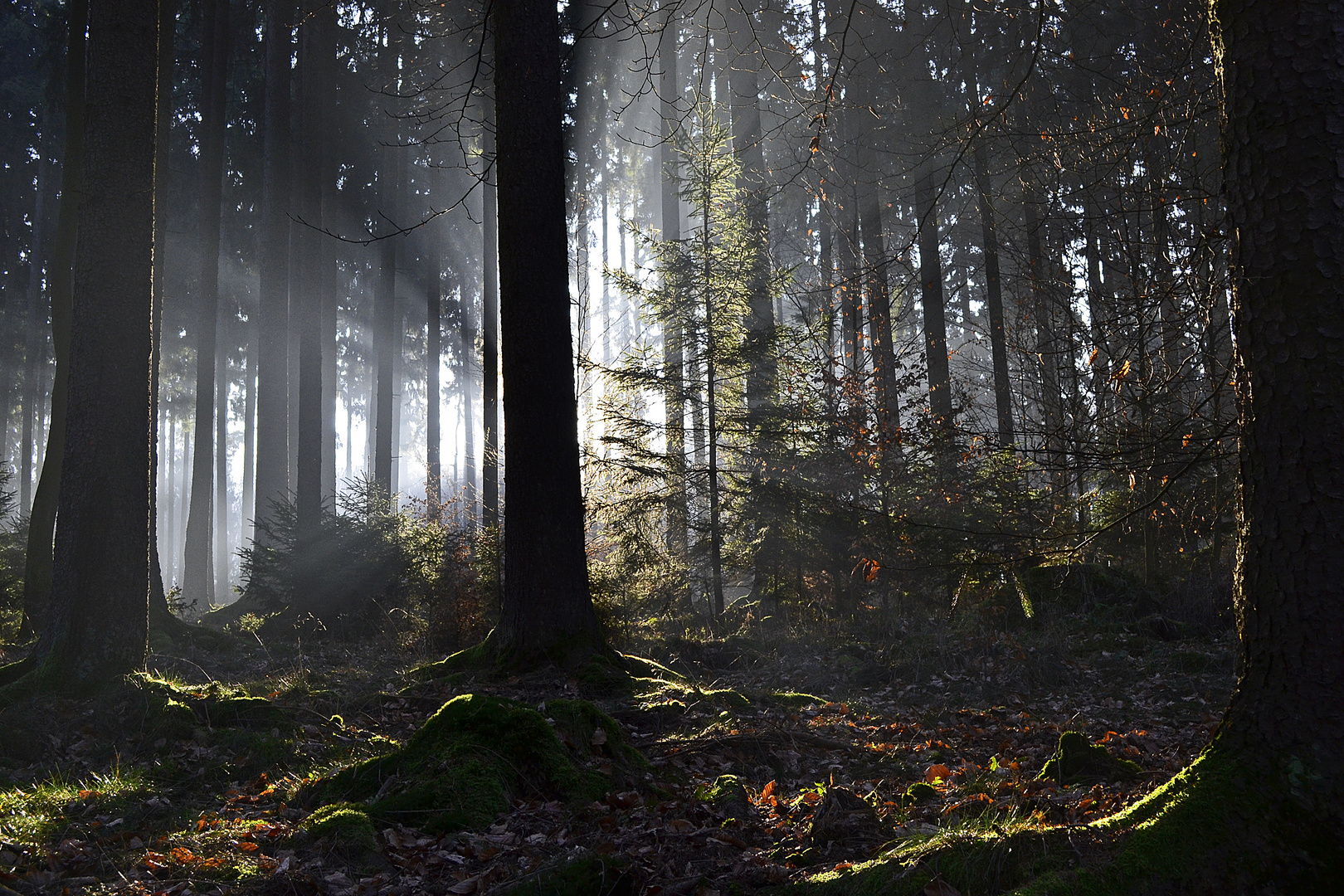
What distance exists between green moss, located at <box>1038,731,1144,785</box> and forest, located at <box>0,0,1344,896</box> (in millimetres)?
14

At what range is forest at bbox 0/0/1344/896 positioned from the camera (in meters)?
2.74

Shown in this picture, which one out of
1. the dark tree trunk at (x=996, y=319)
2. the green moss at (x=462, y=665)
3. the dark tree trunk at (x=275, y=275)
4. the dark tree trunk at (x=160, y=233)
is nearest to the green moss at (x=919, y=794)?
the green moss at (x=462, y=665)

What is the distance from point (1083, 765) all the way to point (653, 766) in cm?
246

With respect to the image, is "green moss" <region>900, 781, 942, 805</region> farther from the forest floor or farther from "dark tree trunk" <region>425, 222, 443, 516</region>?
"dark tree trunk" <region>425, 222, 443, 516</region>

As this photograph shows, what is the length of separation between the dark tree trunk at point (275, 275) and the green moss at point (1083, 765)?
1881 centimetres

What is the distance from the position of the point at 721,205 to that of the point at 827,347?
10.3ft

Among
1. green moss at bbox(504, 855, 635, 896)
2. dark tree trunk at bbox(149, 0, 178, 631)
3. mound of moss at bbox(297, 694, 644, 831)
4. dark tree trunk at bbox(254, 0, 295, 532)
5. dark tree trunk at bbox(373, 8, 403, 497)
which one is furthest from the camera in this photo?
dark tree trunk at bbox(373, 8, 403, 497)

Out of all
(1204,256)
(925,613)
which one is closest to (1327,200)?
(1204,256)

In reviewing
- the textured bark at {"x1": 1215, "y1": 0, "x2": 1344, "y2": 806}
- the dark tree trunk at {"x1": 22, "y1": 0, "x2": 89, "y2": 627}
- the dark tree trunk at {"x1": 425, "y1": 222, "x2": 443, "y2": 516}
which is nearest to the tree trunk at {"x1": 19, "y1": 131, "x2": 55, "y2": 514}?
the dark tree trunk at {"x1": 425, "y1": 222, "x2": 443, "y2": 516}

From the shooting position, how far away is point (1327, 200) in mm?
2643

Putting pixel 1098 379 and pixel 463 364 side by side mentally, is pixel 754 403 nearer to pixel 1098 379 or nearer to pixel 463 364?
pixel 1098 379

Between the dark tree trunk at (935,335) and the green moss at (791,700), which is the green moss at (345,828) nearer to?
the green moss at (791,700)

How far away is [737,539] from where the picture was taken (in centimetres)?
1311

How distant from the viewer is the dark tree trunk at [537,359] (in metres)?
7.16
